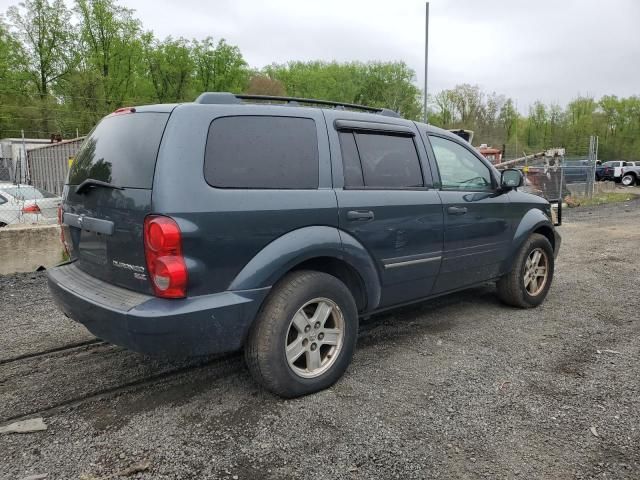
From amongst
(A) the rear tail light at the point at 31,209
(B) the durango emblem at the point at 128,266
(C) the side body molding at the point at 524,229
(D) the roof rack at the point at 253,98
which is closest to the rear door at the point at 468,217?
(C) the side body molding at the point at 524,229

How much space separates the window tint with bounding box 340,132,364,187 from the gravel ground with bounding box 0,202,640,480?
1.38 meters

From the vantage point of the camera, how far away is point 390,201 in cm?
374

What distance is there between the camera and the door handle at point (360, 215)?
3.46 m

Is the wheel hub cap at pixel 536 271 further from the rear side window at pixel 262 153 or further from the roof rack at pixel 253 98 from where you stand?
the rear side window at pixel 262 153

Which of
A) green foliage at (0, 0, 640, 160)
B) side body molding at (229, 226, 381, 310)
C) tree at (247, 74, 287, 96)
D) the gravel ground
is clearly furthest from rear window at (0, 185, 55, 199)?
tree at (247, 74, 287, 96)

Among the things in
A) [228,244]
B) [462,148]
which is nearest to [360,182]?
[228,244]

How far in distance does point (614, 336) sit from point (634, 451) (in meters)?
2.00

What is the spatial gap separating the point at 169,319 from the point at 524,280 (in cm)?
378

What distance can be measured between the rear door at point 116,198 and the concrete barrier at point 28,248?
3.81 metres

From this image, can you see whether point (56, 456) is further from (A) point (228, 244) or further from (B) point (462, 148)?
(B) point (462, 148)

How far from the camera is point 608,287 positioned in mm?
6273

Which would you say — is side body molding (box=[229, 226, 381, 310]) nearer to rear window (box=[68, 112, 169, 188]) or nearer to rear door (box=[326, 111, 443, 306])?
rear door (box=[326, 111, 443, 306])

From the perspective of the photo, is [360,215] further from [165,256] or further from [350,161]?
[165,256]

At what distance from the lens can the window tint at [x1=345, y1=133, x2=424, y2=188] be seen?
3.72 metres
